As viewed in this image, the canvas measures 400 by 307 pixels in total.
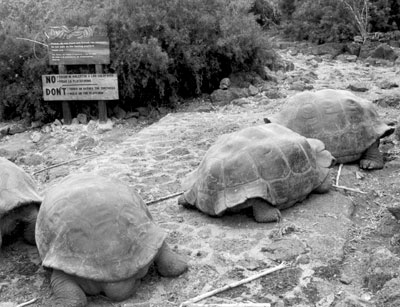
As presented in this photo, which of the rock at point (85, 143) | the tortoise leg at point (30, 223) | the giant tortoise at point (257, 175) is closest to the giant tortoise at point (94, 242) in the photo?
the tortoise leg at point (30, 223)

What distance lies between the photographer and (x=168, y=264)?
4074 mm

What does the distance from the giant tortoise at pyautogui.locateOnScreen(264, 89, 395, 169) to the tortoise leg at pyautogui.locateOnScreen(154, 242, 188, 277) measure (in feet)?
8.19

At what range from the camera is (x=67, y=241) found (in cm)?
375

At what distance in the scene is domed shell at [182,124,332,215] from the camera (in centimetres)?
481

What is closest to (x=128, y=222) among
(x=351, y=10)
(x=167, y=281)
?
(x=167, y=281)

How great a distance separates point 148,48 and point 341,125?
16.0 ft

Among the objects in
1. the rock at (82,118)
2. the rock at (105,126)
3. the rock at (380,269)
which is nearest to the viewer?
the rock at (380,269)

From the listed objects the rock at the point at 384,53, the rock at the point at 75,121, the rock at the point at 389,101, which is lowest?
the rock at the point at 75,121

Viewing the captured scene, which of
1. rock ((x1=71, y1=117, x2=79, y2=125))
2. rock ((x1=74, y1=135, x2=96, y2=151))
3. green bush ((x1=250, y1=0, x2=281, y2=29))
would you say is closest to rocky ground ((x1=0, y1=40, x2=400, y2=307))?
rock ((x1=74, y1=135, x2=96, y2=151))

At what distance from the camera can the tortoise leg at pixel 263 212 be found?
15.9 feet

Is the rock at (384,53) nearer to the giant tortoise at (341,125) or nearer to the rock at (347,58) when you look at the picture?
the rock at (347,58)

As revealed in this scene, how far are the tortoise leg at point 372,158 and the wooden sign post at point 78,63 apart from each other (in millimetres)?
5206

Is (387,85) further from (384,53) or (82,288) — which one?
(82,288)

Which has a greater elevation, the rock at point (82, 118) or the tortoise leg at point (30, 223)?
the tortoise leg at point (30, 223)
